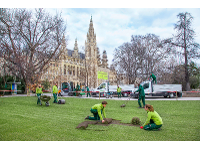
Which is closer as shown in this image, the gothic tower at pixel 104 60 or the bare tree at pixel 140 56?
the bare tree at pixel 140 56

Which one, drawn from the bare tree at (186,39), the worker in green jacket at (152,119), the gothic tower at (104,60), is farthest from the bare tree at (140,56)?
the gothic tower at (104,60)

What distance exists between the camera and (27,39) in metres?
24.6

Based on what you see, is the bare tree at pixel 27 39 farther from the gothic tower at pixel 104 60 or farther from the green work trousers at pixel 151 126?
the gothic tower at pixel 104 60

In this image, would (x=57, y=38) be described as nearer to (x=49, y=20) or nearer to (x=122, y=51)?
(x=49, y=20)

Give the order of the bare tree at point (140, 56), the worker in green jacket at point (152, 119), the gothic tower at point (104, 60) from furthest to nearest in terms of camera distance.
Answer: the gothic tower at point (104, 60), the bare tree at point (140, 56), the worker in green jacket at point (152, 119)

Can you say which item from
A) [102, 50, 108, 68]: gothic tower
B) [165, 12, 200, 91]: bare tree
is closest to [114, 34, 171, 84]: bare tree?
[165, 12, 200, 91]: bare tree

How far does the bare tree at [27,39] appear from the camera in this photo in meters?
23.1

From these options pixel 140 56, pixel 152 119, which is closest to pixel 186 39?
pixel 140 56

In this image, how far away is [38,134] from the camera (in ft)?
18.3

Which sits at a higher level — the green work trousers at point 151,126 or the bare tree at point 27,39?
the bare tree at point 27,39

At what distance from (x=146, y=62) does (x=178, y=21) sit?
1064 centimetres

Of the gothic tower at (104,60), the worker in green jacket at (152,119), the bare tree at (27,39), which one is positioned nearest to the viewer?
the worker in green jacket at (152,119)

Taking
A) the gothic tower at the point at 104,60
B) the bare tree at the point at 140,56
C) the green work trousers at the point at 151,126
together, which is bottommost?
the green work trousers at the point at 151,126
